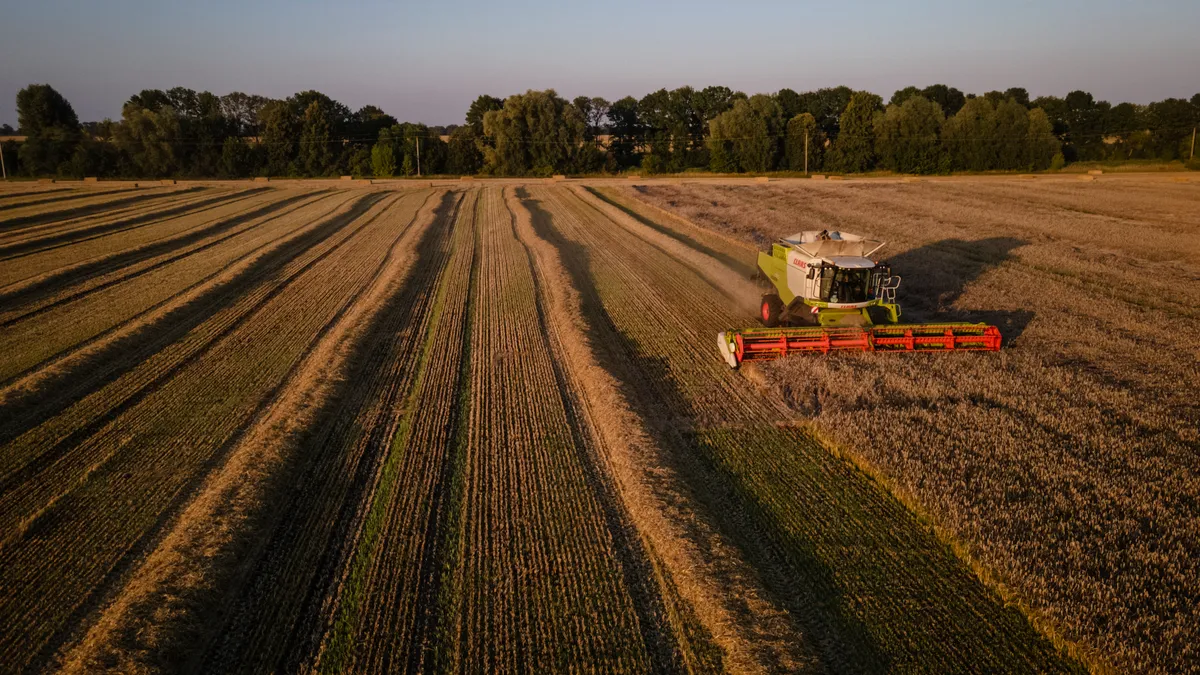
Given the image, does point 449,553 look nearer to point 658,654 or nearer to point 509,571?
point 509,571

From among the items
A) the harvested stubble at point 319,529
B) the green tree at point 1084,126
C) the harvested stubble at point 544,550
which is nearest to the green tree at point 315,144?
the harvested stubble at point 319,529

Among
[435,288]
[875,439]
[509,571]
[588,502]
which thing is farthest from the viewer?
[435,288]

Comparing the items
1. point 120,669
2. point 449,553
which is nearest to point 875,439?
point 449,553

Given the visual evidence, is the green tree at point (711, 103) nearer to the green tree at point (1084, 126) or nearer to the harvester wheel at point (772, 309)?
the green tree at point (1084, 126)

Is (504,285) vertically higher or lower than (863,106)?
lower

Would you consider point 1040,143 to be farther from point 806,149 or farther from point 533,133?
point 533,133

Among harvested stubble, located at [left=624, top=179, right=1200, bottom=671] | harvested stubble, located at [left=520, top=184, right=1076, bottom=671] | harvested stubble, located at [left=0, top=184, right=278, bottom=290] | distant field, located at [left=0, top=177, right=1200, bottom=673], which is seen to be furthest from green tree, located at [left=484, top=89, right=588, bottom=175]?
harvested stubble, located at [left=520, top=184, right=1076, bottom=671]
